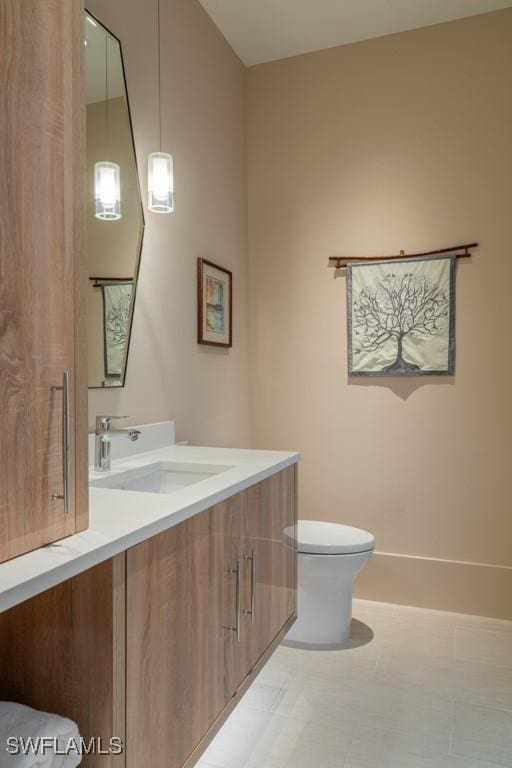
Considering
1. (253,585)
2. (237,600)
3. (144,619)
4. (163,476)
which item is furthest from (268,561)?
(144,619)

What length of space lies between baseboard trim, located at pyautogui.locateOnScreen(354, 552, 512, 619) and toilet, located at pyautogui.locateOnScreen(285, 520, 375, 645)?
45cm

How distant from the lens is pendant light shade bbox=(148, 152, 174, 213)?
6.41 feet

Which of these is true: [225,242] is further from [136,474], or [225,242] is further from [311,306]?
[136,474]

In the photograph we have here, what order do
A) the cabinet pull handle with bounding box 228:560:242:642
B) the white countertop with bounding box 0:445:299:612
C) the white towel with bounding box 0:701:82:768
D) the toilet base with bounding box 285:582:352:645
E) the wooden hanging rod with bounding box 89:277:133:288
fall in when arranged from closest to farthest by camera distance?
the white countertop with bounding box 0:445:299:612 < the white towel with bounding box 0:701:82:768 < the cabinet pull handle with bounding box 228:560:242:642 < the wooden hanging rod with bounding box 89:277:133:288 < the toilet base with bounding box 285:582:352:645

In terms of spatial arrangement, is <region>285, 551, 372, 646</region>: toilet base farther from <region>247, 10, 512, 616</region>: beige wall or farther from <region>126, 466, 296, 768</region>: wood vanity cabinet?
<region>126, 466, 296, 768</region>: wood vanity cabinet

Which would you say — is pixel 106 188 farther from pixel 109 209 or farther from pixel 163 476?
pixel 163 476

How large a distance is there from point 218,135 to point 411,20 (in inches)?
42.0

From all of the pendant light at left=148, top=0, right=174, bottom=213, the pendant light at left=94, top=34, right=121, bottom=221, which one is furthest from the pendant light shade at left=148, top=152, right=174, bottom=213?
the pendant light at left=94, top=34, right=121, bottom=221

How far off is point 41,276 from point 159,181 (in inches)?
47.6

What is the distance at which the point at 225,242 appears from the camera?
2779 mm

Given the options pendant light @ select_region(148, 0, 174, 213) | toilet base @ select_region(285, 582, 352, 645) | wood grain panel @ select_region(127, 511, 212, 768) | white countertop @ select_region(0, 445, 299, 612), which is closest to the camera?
white countertop @ select_region(0, 445, 299, 612)

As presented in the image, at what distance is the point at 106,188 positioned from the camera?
1807mm

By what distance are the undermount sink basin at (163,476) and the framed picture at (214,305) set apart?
2.68 ft

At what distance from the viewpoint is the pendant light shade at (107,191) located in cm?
177
